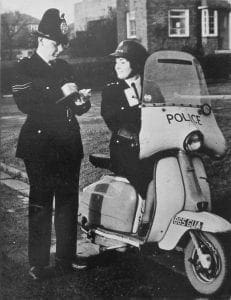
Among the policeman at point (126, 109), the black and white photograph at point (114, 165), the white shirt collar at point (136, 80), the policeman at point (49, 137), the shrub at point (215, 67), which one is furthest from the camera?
the shrub at point (215, 67)

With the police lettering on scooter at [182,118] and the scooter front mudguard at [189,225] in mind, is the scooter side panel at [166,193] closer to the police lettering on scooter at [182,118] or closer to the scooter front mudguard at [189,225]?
the scooter front mudguard at [189,225]

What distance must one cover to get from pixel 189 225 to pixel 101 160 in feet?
2.36

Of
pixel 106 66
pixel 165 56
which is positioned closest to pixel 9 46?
pixel 106 66

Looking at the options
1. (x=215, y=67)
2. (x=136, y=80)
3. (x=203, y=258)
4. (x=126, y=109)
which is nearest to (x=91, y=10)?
(x=215, y=67)

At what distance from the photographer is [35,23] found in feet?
9.43

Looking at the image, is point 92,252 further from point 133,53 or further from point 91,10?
point 91,10

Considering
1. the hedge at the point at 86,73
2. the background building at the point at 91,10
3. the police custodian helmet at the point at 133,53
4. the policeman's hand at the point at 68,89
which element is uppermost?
the background building at the point at 91,10

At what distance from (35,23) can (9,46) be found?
54 centimetres

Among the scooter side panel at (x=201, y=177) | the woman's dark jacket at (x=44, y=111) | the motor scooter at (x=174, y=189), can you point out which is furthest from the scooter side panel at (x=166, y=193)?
the woman's dark jacket at (x=44, y=111)

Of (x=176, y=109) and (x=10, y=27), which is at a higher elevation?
(x=10, y=27)

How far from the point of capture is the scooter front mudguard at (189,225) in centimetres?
243

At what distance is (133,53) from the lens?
2.92 meters

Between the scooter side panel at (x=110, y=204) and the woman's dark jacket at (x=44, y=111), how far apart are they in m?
0.33

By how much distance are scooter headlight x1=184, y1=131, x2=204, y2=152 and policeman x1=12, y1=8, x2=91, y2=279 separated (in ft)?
1.85
